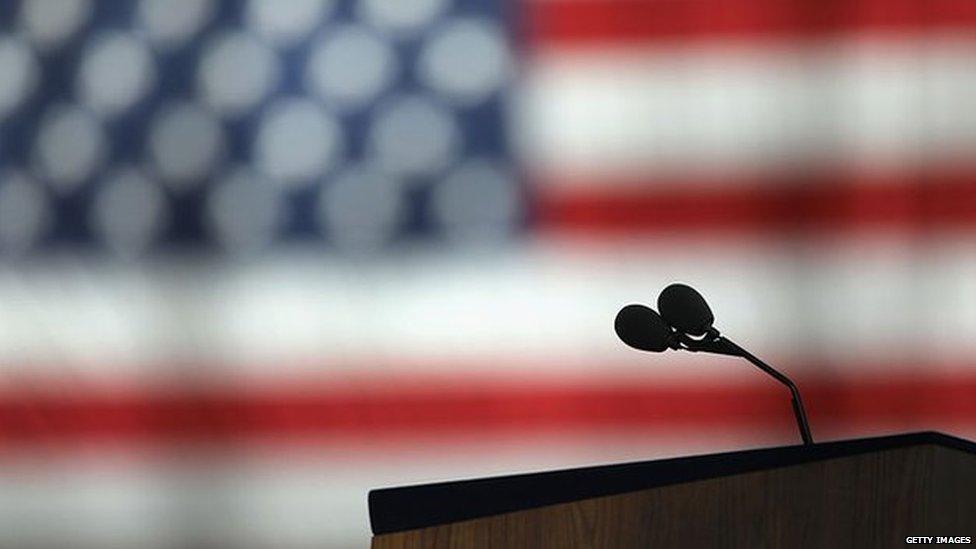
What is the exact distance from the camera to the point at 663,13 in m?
2.21

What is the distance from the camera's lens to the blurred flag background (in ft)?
7.11

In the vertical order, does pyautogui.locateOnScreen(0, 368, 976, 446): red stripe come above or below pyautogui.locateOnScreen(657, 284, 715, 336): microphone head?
above

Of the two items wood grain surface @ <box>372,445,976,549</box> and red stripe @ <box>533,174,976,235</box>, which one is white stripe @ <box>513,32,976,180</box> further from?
wood grain surface @ <box>372,445,976,549</box>

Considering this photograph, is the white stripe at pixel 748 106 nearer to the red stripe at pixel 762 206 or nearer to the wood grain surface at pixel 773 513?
the red stripe at pixel 762 206

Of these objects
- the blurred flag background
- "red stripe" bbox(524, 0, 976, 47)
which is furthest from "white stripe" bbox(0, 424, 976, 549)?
"red stripe" bbox(524, 0, 976, 47)

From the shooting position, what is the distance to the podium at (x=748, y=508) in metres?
0.97

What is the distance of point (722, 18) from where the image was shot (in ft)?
7.18

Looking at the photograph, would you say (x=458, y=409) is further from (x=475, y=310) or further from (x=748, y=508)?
(x=748, y=508)

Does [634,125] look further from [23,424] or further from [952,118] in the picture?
[23,424]

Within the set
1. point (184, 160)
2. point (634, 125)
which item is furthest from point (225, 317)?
point (634, 125)

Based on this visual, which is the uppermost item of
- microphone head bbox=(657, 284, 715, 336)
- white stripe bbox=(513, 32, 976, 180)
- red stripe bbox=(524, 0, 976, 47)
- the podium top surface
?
red stripe bbox=(524, 0, 976, 47)

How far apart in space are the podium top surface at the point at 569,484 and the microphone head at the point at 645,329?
0.29 metres

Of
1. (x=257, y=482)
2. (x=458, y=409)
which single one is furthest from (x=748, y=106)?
(x=257, y=482)

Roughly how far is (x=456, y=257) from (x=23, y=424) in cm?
87
